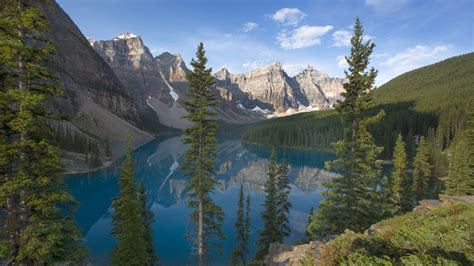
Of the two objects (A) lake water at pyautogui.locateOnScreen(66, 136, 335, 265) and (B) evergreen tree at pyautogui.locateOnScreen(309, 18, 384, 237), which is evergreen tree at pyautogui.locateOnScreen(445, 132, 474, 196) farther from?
(B) evergreen tree at pyautogui.locateOnScreen(309, 18, 384, 237)

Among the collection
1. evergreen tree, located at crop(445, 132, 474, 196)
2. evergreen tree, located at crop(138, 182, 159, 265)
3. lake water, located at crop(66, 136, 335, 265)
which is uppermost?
evergreen tree, located at crop(445, 132, 474, 196)

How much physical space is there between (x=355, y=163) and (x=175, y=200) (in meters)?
57.5

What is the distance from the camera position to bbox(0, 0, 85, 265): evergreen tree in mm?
10867

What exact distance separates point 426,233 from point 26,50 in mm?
17447

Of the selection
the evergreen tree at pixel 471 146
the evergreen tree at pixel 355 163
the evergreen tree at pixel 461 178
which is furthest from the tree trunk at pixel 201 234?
the evergreen tree at pixel 471 146

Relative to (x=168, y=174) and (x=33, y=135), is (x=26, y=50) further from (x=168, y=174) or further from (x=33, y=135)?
(x=168, y=174)

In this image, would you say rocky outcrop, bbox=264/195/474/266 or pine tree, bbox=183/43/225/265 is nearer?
rocky outcrop, bbox=264/195/474/266

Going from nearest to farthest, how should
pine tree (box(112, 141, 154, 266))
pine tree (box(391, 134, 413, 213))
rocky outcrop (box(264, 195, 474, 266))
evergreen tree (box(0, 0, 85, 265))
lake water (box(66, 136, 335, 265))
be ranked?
rocky outcrop (box(264, 195, 474, 266)) < evergreen tree (box(0, 0, 85, 265)) < pine tree (box(112, 141, 154, 266)) < pine tree (box(391, 134, 413, 213)) < lake water (box(66, 136, 335, 265))

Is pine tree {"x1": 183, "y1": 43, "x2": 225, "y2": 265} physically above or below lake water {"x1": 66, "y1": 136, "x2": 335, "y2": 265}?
above

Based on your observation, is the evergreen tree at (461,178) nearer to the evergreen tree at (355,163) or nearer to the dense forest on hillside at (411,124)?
the evergreen tree at (355,163)

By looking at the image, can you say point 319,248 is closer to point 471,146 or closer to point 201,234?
point 201,234

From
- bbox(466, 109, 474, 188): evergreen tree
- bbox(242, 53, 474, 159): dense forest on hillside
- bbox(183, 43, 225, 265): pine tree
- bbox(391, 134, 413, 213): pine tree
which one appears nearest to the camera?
bbox(183, 43, 225, 265): pine tree

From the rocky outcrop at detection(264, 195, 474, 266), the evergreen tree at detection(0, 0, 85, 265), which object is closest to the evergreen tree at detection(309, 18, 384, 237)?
the rocky outcrop at detection(264, 195, 474, 266)

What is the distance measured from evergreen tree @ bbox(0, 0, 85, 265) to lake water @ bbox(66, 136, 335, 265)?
13294mm
